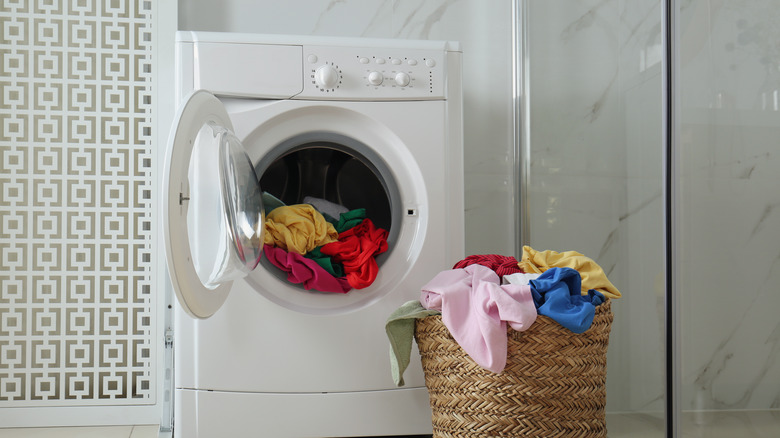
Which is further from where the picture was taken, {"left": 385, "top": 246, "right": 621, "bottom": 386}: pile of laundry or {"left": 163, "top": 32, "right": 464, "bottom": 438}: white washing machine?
{"left": 163, "top": 32, "right": 464, "bottom": 438}: white washing machine

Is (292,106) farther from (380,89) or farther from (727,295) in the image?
(727,295)

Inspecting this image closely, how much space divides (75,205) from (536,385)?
4.92 feet

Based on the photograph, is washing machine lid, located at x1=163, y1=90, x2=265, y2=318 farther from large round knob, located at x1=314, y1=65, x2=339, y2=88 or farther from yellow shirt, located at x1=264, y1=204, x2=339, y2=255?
large round knob, located at x1=314, y1=65, x2=339, y2=88

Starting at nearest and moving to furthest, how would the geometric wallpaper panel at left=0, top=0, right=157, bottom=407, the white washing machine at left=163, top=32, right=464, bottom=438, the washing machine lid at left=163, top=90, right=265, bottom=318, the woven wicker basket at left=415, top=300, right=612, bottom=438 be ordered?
1. the washing machine lid at left=163, top=90, right=265, bottom=318
2. the woven wicker basket at left=415, top=300, right=612, bottom=438
3. the white washing machine at left=163, top=32, right=464, bottom=438
4. the geometric wallpaper panel at left=0, top=0, right=157, bottom=407

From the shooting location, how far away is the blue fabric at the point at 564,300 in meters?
1.14

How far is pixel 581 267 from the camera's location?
126 centimetres

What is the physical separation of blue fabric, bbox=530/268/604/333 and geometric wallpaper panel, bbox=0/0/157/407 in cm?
124

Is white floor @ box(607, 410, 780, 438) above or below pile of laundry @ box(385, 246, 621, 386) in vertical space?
below

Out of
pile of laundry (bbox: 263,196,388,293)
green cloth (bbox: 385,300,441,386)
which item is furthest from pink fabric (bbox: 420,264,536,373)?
pile of laundry (bbox: 263,196,388,293)

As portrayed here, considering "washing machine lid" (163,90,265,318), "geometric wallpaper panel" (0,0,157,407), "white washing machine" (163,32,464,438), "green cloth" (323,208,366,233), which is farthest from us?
"geometric wallpaper panel" (0,0,157,407)

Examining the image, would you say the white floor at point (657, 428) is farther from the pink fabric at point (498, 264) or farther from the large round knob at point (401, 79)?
the large round knob at point (401, 79)

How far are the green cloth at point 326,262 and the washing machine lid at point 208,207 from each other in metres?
0.15

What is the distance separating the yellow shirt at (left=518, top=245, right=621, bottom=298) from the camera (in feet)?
4.10

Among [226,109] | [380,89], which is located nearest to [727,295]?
[380,89]
